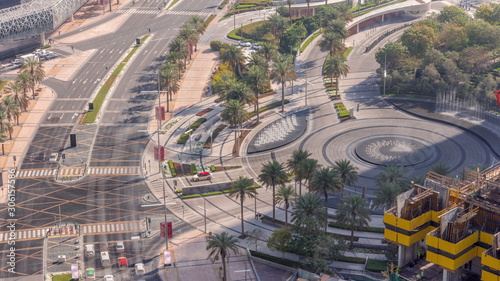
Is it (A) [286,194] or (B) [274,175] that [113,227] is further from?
(A) [286,194]

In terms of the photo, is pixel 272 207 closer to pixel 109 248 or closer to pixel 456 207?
pixel 109 248

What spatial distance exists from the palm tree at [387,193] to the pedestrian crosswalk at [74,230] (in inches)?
1981

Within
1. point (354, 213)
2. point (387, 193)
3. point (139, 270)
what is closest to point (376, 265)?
point (354, 213)

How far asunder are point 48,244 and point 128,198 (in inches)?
957

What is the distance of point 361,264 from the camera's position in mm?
164125

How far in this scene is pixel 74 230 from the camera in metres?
179

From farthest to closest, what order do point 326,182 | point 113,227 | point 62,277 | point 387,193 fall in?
1. point 113,227
2. point 326,182
3. point 387,193
4. point 62,277

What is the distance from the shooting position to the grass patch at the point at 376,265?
161000 millimetres

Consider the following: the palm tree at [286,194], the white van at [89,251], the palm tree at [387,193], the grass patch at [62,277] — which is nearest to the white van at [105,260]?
the white van at [89,251]

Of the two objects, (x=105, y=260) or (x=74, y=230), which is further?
(x=74, y=230)

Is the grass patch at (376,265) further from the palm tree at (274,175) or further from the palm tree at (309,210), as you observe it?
the palm tree at (274,175)

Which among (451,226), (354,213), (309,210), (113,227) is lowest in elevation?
(113,227)

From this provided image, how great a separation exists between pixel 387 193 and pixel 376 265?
15.6 meters

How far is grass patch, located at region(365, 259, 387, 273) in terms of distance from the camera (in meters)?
161
